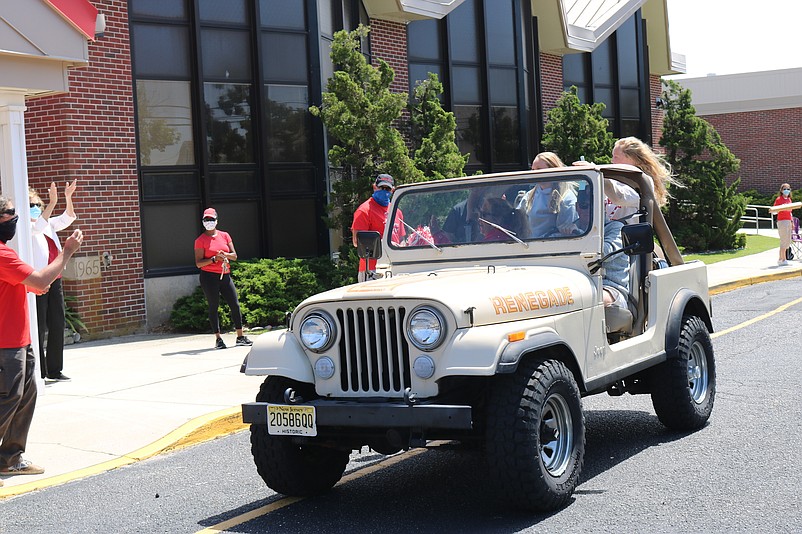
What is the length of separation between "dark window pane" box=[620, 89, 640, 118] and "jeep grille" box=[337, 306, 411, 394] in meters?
23.4

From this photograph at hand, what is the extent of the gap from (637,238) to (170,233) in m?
10.0

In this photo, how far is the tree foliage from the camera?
75.3 feet

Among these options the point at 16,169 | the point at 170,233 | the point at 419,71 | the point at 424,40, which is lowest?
the point at 170,233

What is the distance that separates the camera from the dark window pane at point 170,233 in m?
15.2

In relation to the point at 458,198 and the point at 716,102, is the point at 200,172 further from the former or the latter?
the point at 716,102

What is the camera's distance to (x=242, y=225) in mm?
16359

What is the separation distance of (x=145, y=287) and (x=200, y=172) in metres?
2.00

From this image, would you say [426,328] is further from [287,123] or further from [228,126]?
[287,123]

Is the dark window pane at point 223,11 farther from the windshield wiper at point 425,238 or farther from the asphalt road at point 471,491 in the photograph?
the windshield wiper at point 425,238

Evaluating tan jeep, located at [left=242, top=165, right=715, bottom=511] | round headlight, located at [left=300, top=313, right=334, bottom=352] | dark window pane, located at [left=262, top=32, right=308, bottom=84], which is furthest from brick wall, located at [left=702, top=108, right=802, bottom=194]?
round headlight, located at [left=300, top=313, right=334, bottom=352]

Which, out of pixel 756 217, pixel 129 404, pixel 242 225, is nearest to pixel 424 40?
pixel 242 225

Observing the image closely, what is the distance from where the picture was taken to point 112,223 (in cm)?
1459

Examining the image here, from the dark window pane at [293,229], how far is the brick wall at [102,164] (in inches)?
98.9

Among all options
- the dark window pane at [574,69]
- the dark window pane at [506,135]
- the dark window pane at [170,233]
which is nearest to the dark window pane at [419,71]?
the dark window pane at [506,135]
